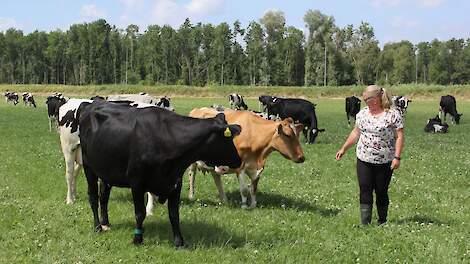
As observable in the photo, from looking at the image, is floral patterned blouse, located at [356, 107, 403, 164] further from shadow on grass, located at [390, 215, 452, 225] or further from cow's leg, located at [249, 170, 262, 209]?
cow's leg, located at [249, 170, 262, 209]

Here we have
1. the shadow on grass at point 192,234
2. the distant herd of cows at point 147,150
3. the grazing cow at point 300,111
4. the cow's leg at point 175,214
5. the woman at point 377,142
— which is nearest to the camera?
the distant herd of cows at point 147,150

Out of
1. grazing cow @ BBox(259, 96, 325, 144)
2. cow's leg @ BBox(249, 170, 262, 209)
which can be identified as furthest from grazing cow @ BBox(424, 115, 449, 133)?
cow's leg @ BBox(249, 170, 262, 209)

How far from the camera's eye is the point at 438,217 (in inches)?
424

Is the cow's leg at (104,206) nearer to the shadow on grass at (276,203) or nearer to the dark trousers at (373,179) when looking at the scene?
the shadow on grass at (276,203)

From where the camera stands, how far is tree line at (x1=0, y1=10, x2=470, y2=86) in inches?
4636

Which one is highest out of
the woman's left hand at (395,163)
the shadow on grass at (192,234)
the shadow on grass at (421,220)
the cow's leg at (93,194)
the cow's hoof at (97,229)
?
the woman's left hand at (395,163)

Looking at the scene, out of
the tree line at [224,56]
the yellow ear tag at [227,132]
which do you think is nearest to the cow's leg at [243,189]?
the yellow ear tag at [227,132]

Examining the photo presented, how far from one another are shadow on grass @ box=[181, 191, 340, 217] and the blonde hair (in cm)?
Answer: 262

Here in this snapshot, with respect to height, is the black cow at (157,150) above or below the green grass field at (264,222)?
above

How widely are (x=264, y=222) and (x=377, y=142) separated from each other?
2.47 meters

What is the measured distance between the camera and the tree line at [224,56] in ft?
386

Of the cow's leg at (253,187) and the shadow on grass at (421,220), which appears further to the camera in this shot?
the cow's leg at (253,187)

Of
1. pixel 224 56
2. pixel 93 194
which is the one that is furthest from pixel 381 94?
pixel 224 56

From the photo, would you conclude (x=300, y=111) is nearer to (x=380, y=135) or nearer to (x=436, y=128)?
(x=436, y=128)
